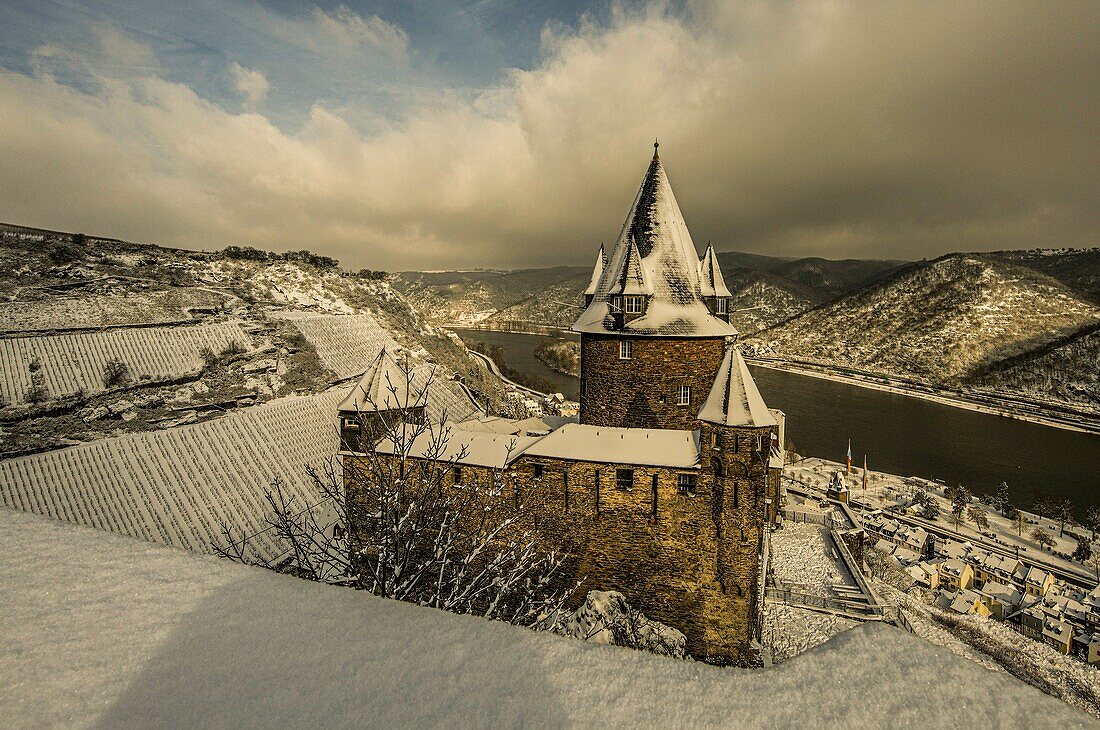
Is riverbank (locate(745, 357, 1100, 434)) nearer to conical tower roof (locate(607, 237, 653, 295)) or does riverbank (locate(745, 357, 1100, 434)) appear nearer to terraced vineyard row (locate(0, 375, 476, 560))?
conical tower roof (locate(607, 237, 653, 295))

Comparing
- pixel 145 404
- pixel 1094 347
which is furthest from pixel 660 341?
pixel 1094 347

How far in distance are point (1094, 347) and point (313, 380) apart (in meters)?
130

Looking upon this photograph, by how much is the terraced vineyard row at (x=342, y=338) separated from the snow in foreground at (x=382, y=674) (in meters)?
29.6

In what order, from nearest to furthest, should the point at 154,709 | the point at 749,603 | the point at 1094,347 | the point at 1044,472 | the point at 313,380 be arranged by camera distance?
the point at 154,709 → the point at 749,603 → the point at 313,380 → the point at 1044,472 → the point at 1094,347

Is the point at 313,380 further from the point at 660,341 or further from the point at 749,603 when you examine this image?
the point at 749,603

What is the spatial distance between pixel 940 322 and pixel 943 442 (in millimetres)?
72044

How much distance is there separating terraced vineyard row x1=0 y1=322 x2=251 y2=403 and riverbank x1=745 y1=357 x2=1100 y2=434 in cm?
10731

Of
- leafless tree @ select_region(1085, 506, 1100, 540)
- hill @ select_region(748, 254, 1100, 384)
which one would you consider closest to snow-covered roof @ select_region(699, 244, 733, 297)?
leafless tree @ select_region(1085, 506, 1100, 540)

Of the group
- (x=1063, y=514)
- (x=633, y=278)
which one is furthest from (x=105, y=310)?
(x=1063, y=514)

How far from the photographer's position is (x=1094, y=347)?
8825 cm

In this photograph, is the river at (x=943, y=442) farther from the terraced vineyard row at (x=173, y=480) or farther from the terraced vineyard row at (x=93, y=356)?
the terraced vineyard row at (x=173, y=480)

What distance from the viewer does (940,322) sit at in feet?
393

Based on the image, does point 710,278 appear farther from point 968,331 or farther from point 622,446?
point 968,331

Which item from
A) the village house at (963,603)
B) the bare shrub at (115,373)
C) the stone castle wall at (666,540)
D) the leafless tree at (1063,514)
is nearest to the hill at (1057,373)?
the leafless tree at (1063,514)
